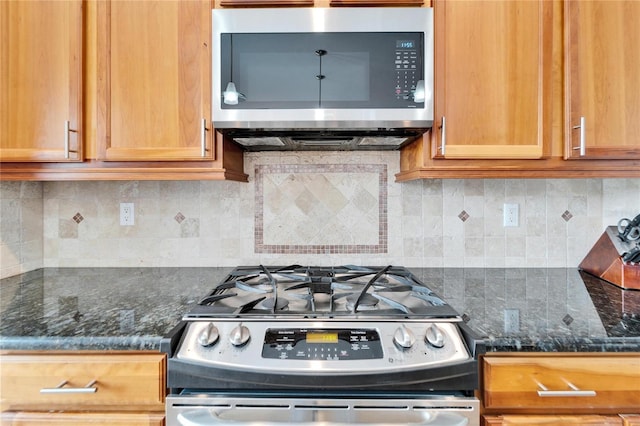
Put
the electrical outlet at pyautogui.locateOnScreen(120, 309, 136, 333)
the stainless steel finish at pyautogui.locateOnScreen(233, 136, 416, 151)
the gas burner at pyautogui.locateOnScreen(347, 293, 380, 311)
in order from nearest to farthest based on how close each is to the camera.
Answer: the electrical outlet at pyautogui.locateOnScreen(120, 309, 136, 333)
the gas burner at pyautogui.locateOnScreen(347, 293, 380, 311)
the stainless steel finish at pyautogui.locateOnScreen(233, 136, 416, 151)

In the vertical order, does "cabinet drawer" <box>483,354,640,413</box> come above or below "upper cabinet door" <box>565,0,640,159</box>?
below

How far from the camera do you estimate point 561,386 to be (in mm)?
881

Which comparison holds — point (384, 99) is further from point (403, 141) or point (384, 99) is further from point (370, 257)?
point (370, 257)

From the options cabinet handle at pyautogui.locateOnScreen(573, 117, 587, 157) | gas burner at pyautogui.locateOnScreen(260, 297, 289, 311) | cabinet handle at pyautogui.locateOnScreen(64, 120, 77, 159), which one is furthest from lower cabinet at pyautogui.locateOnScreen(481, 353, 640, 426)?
cabinet handle at pyautogui.locateOnScreen(64, 120, 77, 159)

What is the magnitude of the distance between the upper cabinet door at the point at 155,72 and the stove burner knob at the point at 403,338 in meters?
0.88

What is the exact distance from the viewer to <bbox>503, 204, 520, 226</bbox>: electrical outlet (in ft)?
5.23

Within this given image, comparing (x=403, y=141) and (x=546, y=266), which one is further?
(x=546, y=266)

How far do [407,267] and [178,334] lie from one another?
104cm

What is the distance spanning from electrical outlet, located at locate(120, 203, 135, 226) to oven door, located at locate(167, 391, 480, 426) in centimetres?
102

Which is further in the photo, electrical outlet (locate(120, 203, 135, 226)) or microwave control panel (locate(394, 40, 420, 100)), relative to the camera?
electrical outlet (locate(120, 203, 135, 226))

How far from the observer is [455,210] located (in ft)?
5.25

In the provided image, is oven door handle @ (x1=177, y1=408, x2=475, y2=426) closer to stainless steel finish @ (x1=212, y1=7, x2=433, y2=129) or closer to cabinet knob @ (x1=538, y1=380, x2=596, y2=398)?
cabinet knob @ (x1=538, y1=380, x2=596, y2=398)

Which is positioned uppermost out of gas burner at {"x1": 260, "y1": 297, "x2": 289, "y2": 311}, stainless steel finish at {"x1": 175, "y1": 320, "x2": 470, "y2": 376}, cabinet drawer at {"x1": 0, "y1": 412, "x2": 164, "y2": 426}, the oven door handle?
gas burner at {"x1": 260, "y1": 297, "x2": 289, "y2": 311}

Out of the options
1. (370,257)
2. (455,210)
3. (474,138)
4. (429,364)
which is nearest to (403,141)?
(474,138)
